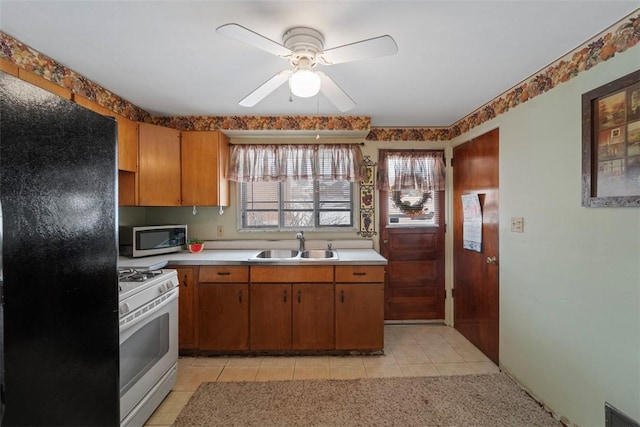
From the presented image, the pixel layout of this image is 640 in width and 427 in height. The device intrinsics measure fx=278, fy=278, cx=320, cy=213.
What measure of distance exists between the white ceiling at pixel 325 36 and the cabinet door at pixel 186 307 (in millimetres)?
1561

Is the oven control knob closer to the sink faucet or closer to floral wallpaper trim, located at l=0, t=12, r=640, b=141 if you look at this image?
floral wallpaper trim, located at l=0, t=12, r=640, b=141

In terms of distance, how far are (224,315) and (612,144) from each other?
115 inches

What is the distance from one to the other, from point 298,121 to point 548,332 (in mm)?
2682

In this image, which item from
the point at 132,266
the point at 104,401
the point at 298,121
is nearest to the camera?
the point at 104,401

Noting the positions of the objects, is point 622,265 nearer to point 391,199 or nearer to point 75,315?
point 391,199

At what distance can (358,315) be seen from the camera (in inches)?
99.0

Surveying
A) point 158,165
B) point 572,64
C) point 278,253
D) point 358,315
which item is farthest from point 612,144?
point 158,165

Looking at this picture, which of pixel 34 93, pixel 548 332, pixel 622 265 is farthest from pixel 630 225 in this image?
pixel 34 93

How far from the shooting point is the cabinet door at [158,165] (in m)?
2.56

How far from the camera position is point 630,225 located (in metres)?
1.38

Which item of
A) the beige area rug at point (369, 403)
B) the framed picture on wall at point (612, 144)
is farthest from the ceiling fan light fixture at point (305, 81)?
the beige area rug at point (369, 403)

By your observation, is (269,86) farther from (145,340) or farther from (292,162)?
(145,340)

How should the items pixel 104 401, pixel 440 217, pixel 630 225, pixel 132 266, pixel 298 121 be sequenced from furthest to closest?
pixel 440 217, pixel 298 121, pixel 132 266, pixel 630 225, pixel 104 401

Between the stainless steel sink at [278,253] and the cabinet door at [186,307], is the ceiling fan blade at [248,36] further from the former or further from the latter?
the stainless steel sink at [278,253]
